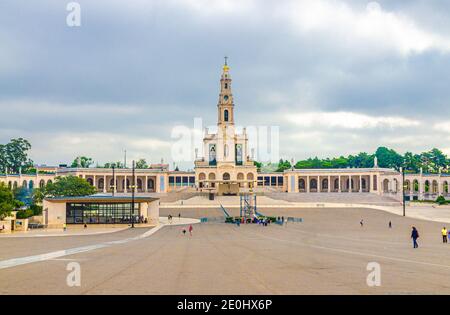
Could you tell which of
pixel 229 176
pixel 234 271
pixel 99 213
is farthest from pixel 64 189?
pixel 234 271

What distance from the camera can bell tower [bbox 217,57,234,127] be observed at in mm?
145375

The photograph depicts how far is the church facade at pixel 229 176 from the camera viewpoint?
14062 cm

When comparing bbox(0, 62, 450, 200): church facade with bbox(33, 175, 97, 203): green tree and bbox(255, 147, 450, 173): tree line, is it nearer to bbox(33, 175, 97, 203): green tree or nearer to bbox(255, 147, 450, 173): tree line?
bbox(255, 147, 450, 173): tree line

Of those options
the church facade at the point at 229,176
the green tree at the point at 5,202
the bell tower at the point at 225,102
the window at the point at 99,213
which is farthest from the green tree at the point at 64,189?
the bell tower at the point at 225,102

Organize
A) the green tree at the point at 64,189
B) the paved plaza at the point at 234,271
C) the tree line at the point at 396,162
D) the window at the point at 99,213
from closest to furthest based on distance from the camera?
the paved plaza at the point at 234,271 < the window at the point at 99,213 < the green tree at the point at 64,189 < the tree line at the point at 396,162

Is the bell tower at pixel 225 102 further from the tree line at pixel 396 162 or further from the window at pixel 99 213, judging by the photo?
the window at pixel 99 213

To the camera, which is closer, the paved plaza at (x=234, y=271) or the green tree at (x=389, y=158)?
the paved plaza at (x=234, y=271)

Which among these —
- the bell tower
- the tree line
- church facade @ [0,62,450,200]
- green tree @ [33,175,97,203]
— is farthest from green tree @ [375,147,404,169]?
green tree @ [33,175,97,203]

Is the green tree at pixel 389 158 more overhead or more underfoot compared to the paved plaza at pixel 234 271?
more overhead

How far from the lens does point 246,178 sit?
142 m

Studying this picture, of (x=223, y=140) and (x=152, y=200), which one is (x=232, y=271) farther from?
(x=223, y=140)

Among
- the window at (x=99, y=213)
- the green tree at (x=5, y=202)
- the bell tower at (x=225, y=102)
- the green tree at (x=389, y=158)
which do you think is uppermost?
the bell tower at (x=225, y=102)
